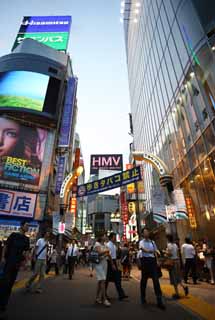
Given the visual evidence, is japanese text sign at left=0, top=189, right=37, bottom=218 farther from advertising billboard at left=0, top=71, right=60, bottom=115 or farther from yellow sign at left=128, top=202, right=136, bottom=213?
yellow sign at left=128, top=202, right=136, bottom=213

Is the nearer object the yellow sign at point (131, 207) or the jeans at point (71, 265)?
the jeans at point (71, 265)

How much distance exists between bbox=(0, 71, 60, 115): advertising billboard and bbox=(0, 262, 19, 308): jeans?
2815 cm

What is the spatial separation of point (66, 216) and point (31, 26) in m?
51.0

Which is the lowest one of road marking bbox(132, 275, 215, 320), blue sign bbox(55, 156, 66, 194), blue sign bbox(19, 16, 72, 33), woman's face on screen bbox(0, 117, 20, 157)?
road marking bbox(132, 275, 215, 320)

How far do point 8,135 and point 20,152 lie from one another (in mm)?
2944

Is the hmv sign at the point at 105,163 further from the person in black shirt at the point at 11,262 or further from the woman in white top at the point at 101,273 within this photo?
the person in black shirt at the point at 11,262

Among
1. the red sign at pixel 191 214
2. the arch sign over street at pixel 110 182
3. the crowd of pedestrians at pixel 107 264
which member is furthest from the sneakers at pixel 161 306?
the arch sign over street at pixel 110 182

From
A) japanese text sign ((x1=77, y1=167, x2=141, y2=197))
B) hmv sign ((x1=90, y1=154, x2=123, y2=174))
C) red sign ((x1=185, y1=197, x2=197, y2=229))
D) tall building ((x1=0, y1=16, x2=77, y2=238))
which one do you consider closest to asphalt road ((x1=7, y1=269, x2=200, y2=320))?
red sign ((x1=185, y1=197, x2=197, y2=229))

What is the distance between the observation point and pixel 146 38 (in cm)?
2273

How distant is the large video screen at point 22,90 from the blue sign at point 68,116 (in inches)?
150

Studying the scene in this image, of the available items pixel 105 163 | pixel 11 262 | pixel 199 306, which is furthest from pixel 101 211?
pixel 11 262

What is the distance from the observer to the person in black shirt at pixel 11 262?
3.61 meters

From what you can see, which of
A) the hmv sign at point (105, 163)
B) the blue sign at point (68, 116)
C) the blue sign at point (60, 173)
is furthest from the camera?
the hmv sign at point (105, 163)

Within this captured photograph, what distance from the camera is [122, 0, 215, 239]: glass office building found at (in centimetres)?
1070
